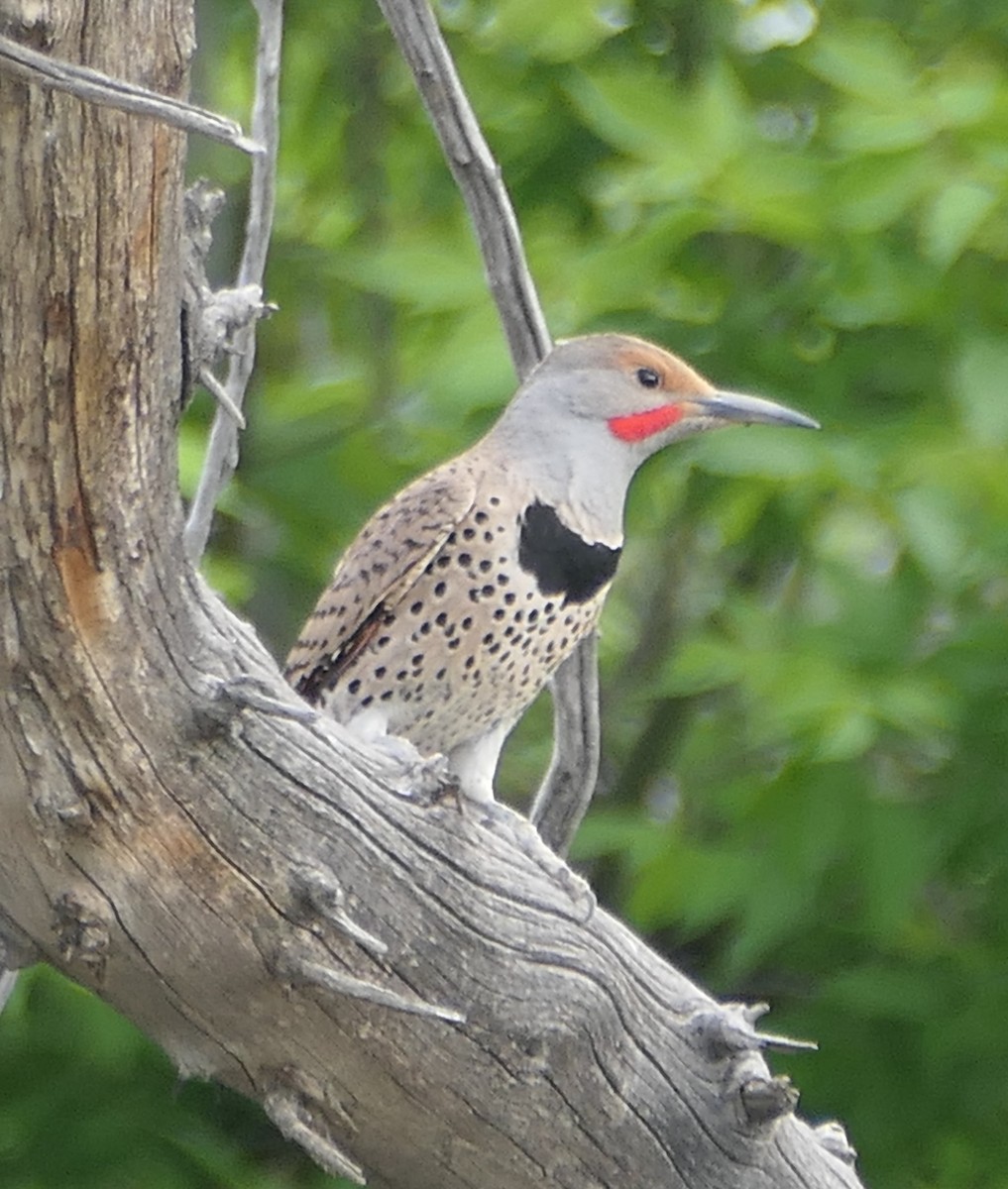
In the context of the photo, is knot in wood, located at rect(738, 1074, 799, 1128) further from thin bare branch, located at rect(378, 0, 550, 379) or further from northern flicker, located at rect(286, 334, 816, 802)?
thin bare branch, located at rect(378, 0, 550, 379)

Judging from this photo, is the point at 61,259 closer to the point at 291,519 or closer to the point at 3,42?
the point at 3,42

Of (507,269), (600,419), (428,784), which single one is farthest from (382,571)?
(428,784)

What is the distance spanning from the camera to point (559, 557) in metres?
3.67

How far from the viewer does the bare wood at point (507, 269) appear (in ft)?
9.21

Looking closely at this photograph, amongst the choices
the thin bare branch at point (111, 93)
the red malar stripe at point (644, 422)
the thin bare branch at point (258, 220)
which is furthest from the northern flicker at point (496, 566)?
the thin bare branch at point (111, 93)

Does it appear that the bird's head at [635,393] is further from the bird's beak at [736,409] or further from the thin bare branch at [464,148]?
the thin bare branch at [464,148]

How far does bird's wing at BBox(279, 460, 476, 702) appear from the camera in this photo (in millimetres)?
3664

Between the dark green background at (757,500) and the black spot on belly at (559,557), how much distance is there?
1.50ft

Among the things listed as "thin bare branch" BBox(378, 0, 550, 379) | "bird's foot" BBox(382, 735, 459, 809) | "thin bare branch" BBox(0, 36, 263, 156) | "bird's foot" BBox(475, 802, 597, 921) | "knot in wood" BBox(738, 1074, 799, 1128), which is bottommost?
"knot in wood" BBox(738, 1074, 799, 1128)

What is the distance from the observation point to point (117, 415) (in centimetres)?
217

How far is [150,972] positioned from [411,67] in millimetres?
1186

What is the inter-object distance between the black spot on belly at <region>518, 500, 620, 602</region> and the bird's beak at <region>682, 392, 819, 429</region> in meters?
0.31

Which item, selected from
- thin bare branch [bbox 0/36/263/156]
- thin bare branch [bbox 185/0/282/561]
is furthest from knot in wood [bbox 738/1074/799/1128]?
thin bare branch [bbox 0/36/263/156]

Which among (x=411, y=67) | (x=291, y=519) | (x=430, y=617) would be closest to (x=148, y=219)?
(x=411, y=67)
